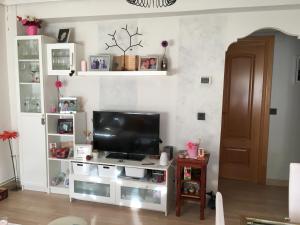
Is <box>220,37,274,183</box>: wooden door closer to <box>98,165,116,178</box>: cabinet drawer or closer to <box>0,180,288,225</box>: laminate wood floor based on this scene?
<box>0,180,288,225</box>: laminate wood floor

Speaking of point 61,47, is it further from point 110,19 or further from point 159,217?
point 159,217

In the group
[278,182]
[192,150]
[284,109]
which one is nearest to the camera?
[192,150]

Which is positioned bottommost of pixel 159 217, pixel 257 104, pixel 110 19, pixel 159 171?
pixel 159 217

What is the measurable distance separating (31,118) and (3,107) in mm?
431

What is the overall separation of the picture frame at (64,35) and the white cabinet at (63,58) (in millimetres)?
144

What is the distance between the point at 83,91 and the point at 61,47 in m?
0.64

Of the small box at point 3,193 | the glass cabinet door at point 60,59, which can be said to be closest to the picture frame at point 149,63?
the glass cabinet door at point 60,59

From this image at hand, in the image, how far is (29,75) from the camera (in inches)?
148

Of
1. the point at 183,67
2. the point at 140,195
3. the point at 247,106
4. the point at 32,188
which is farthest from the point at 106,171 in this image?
the point at 247,106

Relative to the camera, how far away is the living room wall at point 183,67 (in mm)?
3174

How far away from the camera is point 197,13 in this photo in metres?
3.20

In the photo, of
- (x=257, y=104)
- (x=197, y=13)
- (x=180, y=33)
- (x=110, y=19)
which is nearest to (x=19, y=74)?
(x=110, y=19)

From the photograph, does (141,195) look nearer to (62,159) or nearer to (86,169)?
(86,169)

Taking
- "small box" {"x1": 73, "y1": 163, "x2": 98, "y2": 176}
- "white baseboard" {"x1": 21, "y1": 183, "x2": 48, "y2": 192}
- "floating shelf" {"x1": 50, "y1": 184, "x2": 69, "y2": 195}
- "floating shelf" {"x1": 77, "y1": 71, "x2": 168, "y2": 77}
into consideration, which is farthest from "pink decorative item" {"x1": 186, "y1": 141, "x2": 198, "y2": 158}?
"white baseboard" {"x1": 21, "y1": 183, "x2": 48, "y2": 192}
